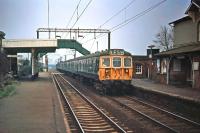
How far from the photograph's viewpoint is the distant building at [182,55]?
29125mm

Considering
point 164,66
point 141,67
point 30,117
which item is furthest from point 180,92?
point 141,67

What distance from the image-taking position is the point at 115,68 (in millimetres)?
28109

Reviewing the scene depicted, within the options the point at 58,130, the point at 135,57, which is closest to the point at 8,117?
the point at 58,130

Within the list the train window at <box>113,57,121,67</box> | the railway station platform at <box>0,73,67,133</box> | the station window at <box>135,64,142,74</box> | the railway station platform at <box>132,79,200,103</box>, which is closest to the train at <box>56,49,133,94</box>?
the train window at <box>113,57,121,67</box>

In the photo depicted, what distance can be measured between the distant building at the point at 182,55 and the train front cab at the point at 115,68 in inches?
145

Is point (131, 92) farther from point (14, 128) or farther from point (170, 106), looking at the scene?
point (14, 128)

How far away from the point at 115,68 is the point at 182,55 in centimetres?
468

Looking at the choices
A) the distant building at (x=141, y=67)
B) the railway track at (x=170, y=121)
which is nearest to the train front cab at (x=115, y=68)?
the railway track at (x=170, y=121)

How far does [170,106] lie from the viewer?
21000 mm

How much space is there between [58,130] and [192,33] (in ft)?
71.1

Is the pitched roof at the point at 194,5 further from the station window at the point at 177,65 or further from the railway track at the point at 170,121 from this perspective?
the railway track at the point at 170,121

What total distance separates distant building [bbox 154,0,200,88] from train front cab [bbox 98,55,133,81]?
145 inches

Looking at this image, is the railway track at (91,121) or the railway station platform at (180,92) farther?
the railway station platform at (180,92)

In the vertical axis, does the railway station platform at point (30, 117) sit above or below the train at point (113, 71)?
below
